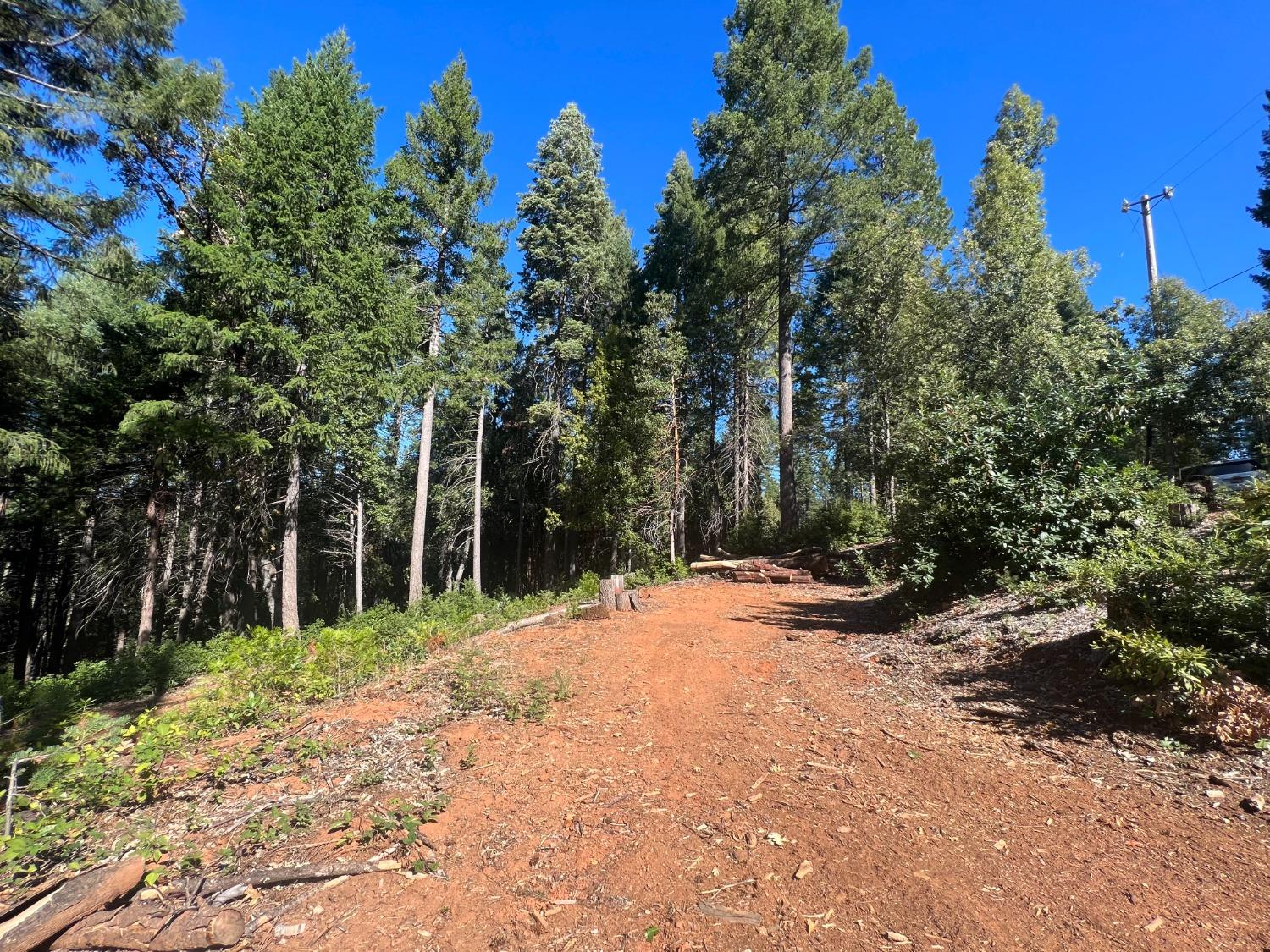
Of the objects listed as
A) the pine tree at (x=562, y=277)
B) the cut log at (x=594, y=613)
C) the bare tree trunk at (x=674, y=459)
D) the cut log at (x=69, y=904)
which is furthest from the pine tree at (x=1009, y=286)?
the cut log at (x=69, y=904)

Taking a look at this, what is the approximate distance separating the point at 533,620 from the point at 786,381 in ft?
38.9

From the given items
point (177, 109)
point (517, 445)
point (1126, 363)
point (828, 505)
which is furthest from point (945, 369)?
point (517, 445)

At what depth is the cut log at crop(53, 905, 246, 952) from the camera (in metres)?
2.52

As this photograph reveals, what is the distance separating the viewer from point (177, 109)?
1144 centimetres

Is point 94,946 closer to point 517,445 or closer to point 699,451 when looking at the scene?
point 517,445

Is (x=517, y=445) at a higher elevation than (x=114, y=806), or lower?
higher

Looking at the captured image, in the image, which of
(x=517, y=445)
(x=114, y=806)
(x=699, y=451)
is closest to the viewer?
(x=114, y=806)

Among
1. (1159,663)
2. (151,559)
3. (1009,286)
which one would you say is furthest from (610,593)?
(1009,286)

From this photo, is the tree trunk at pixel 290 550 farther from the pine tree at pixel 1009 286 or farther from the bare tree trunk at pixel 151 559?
the pine tree at pixel 1009 286

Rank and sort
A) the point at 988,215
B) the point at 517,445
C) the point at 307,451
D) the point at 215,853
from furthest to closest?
the point at 517,445 < the point at 988,215 < the point at 307,451 < the point at 215,853

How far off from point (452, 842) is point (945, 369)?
9567mm

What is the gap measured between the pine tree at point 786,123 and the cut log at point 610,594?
8.41 metres

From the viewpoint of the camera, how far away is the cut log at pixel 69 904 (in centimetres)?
243

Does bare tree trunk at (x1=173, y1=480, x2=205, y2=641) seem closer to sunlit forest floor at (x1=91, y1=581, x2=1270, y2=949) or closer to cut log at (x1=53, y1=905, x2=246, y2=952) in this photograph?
sunlit forest floor at (x1=91, y1=581, x2=1270, y2=949)
